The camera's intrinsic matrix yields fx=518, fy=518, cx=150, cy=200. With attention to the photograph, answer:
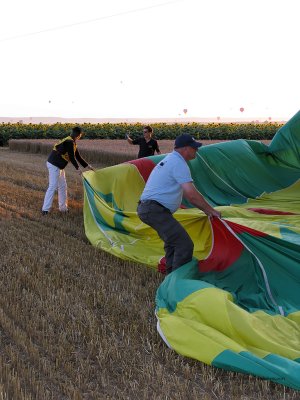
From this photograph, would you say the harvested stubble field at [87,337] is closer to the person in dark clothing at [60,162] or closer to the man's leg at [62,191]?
the person in dark clothing at [60,162]

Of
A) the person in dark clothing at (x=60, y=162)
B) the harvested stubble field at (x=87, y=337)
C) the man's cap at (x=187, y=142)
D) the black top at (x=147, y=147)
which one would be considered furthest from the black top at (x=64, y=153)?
the man's cap at (x=187, y=142)

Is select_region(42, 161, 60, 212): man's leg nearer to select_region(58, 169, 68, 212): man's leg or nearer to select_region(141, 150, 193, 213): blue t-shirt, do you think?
select_region(58, 169, 68, 212): man's leg

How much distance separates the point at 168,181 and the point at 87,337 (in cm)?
149

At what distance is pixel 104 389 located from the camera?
3094mm

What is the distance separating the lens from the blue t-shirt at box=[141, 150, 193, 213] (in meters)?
4.32

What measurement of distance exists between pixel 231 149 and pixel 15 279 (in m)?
4.77

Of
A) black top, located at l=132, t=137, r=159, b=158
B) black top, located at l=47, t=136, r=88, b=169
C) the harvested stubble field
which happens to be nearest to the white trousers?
black top, located at l=47, t=136, r=88, b=169

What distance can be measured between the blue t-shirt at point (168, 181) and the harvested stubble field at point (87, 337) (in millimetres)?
890

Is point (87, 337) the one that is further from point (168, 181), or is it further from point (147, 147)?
point (147, 147)

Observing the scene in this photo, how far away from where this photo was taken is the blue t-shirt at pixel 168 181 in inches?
170

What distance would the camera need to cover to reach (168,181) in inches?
176

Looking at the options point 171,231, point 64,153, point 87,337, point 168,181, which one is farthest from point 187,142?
point 64,153

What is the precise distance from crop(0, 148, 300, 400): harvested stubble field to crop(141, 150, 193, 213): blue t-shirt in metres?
0.89

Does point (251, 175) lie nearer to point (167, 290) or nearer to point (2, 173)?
point (167, 290)
